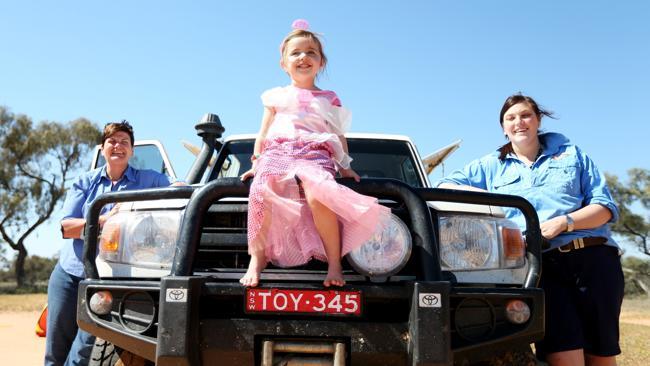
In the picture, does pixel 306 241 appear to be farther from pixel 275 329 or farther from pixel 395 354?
pixel 395 354

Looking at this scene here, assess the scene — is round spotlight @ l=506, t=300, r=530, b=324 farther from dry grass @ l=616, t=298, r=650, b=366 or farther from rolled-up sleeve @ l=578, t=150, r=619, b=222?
dry grass @ l=616, t=298, r=650, b=366

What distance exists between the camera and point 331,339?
2506mm

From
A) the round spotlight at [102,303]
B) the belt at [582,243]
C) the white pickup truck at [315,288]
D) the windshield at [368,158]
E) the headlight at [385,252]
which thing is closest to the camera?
the white pickup truck at [315,288]

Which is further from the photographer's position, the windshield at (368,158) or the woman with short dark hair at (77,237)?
the windshield at (368,158)

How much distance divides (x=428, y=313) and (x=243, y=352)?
31.1 inches

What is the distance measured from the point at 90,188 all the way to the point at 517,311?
3002mm

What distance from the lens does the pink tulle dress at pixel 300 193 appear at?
101 inches

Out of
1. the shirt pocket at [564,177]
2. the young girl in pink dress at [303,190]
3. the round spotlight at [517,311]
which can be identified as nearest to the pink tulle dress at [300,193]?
the young girl in pink dress at [303,190]

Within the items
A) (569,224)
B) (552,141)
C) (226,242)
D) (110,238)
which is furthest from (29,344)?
(569,224)

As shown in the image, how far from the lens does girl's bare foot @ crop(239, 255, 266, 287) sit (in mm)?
2533

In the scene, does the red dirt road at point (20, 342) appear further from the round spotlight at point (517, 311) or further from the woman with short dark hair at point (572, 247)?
the round spotlight at point (517, 311)

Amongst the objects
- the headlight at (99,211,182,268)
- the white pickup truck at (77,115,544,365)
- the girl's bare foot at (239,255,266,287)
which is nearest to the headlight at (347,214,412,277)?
the white pickup truck at (77,115,544,365)

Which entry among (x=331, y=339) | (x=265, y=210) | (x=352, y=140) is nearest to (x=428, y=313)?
(x=331, y=339)

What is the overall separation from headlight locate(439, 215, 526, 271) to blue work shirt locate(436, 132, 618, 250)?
0.58m
